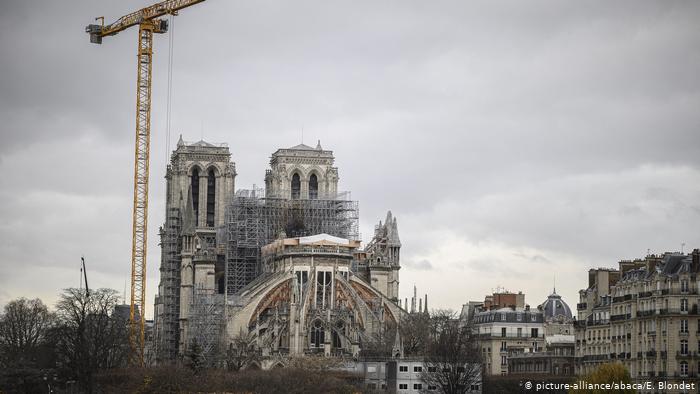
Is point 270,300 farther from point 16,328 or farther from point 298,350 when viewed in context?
point 16,328

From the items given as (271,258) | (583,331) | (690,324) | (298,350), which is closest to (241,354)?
(298,350)

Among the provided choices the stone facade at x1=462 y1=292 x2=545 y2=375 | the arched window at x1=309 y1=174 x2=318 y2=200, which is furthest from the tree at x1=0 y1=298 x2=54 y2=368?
the stone facade at x1=462 y1=292 x2=545 y2=375

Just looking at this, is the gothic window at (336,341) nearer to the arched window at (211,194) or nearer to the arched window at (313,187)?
the arched window at (313,187)

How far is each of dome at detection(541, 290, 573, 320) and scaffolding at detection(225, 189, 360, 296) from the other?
26421mm

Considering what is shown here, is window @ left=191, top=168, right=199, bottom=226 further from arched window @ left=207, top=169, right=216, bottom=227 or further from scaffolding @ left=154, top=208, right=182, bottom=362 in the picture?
scaffolding @ left=154, top=208, right=182, bottom=362

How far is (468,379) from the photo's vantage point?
111125 millimetres

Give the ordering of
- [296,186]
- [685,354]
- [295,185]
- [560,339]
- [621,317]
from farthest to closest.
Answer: [295,185]
[296,186]
[560,339]
[621,317]
[685,354]

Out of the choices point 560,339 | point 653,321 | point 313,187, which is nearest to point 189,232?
point 313,187

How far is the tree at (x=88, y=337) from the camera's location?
389ft

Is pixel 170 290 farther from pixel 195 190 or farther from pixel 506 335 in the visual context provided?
pixel 506 335

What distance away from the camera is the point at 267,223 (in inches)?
6048

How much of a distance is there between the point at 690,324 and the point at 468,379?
20462mm

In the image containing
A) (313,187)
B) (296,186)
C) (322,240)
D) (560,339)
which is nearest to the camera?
(560,339)

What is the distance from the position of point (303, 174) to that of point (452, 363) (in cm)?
5038
